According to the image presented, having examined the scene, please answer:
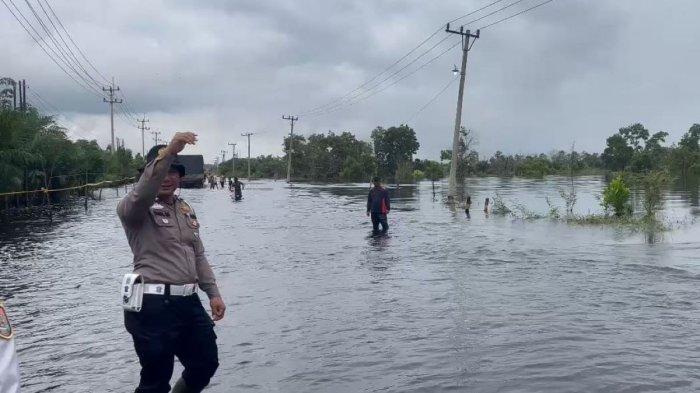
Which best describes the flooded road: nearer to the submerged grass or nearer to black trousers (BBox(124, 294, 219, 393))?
black trousers (BBox(124, 294, 219, 393))

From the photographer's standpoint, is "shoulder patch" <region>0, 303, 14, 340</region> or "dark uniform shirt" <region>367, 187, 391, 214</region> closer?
"shoulder patch" <region>0, 303, 14, 340</region>

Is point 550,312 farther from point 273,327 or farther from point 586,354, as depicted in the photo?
point 273,327

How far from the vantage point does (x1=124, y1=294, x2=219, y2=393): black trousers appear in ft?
13.5

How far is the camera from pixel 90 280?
11.8 m

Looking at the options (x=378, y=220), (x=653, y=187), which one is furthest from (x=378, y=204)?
(x=653, y=187)

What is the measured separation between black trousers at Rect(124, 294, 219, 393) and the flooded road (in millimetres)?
1629

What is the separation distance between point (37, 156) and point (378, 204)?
641 inches

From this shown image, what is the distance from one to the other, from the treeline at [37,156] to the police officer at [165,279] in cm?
2320

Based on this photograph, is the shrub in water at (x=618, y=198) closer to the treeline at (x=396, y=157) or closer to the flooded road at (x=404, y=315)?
the flooded road at (x=404, y=315)

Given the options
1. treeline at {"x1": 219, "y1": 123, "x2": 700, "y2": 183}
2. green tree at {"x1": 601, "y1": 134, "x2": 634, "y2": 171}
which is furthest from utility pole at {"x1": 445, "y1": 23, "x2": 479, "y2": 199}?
green tree at {"x1": 601, "y1": 134, "x2": 634, "y2": 171}

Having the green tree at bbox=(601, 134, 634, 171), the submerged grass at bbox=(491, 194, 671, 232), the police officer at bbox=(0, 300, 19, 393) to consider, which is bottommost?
the submerged grass at bbox=(491, 194, 671, 232)

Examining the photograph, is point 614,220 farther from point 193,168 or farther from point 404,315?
point 193,168

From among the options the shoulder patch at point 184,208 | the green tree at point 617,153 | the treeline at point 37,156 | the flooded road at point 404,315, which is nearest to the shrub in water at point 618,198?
the flooded road at point 404,315

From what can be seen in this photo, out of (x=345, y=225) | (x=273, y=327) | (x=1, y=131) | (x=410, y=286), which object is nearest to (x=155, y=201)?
(x=273, y=327)
